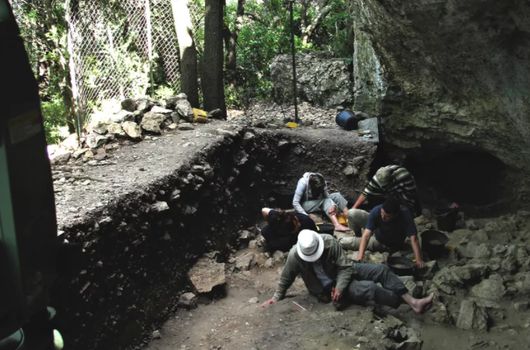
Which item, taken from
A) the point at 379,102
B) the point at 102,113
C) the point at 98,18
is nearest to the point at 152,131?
the point at 102,113

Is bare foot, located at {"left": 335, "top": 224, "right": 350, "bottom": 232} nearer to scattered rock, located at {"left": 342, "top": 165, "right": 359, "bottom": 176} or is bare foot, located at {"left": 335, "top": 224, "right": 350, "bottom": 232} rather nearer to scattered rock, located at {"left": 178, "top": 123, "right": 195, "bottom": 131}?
scattered rock, located at {"left": 342, "top": 165, "right": 359, "bottom": 176}

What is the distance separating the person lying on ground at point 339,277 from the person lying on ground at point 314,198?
8.45 feet

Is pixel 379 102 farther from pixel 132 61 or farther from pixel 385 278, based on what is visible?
pixel 132 61

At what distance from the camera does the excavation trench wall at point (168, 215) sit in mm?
4684

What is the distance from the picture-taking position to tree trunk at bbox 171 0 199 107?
9367 mm

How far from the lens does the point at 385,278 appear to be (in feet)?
18.5

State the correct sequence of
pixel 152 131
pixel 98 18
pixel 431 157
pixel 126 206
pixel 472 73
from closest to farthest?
pixel 126 206, pixel 472 73, pixel 152 131, pixel 98 18, pixel 431 157

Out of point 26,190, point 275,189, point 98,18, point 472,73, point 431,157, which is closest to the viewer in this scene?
point 26,190

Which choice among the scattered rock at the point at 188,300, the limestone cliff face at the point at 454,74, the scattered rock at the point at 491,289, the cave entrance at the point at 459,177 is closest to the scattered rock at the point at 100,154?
the scattered rock at the point at 188,300

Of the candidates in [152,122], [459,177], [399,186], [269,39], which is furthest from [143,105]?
[269,39]

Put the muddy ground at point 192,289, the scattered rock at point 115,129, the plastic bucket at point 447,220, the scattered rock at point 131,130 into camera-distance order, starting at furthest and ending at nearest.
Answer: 1. the plastic bucket at point 447,220
2. the scattered rock at point 131,130
3. the scattered rock at point 115,129
4. the muddy ground at point 192,289

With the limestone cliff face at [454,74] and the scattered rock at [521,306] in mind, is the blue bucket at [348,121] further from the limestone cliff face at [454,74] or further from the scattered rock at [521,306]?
the scattered rock at [521,306]

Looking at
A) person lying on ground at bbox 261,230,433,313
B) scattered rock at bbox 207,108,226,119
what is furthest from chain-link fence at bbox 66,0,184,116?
person lying on ground at bbox 261,230,433,313

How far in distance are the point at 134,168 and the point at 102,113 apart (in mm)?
2055
